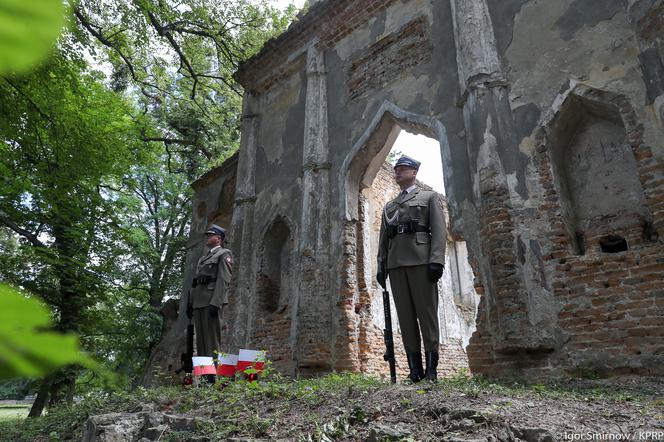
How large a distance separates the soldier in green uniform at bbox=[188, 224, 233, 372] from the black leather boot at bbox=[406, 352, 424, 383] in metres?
2.93

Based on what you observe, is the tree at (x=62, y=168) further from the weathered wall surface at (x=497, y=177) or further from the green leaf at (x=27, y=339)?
the green leaf at (x=27, y=339)

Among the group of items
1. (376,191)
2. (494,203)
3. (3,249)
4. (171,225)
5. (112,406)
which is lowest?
(112,406)

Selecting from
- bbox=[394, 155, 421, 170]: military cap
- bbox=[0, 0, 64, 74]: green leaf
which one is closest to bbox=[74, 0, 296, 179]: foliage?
bbox=[394, 155, 421, 170]: military cap

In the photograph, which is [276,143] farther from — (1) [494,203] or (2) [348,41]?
(1) [494,203]

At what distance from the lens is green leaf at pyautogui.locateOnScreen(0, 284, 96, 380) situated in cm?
40

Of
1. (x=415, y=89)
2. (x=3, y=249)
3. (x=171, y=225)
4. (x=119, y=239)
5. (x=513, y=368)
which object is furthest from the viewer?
(x=171, y=225)

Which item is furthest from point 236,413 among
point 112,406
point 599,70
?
point 599,70

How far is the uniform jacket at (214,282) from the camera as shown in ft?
21.3

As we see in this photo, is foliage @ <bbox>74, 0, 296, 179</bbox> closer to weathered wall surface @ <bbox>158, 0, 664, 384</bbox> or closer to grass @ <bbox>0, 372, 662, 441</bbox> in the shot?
weathered wall surface @ <bbox>158, 0, 664, 384</bbox>

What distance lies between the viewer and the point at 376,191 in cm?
1041

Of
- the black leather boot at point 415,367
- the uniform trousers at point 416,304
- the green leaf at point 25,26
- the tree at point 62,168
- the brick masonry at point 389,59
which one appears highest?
the brick masonry at point 389,59

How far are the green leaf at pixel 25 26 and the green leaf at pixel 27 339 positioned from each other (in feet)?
0.74

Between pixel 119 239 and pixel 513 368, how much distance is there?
35.0 ft

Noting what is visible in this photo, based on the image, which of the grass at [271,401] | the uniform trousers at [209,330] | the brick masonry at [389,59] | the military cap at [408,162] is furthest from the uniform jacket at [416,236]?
the brick masonry at [389,59]
